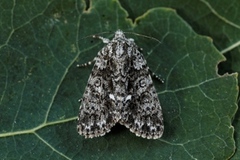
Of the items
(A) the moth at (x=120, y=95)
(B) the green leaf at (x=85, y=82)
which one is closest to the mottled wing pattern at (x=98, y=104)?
(A) the moth at (x=120, y=95)

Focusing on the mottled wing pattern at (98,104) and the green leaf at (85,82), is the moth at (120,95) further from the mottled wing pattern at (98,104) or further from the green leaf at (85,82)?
the green leaf at (85,82)

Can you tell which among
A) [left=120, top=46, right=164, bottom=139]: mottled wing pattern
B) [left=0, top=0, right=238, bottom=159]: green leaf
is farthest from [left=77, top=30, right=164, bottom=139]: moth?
[left=0, top=0, right=238, bottom=159]: green leaf

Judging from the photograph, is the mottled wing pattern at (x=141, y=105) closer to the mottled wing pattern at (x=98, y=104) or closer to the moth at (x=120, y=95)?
the moth at (x=120, y=95)

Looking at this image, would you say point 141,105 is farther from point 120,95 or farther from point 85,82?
point 85,82

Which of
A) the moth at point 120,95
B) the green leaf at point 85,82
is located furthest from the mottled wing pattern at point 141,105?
the green leaf at point 85,82

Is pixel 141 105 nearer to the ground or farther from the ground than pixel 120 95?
nearer to the ground

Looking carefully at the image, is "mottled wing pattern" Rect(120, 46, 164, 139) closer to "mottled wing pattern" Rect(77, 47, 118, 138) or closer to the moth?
the moth

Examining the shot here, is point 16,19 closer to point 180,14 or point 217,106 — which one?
point 180,14

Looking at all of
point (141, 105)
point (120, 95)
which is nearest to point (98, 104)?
point (120, 95)
